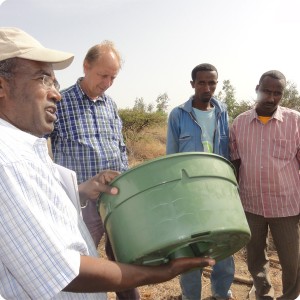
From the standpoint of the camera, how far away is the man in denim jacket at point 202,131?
10.5 ft

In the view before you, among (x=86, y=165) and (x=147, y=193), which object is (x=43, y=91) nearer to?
(x=147, y=193)

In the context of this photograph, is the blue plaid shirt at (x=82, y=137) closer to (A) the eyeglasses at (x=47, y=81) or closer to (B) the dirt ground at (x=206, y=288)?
(A) the eyeglasses at (x=47, y=81)

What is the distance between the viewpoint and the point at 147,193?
145 centimetres

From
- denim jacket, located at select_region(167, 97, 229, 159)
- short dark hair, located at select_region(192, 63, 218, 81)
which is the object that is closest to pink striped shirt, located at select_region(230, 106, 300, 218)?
denim jacket, located at select_region(167, 97, 229, 159)

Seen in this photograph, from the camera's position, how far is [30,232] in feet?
3.32

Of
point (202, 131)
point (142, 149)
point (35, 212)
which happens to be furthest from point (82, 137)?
point (142, 149)

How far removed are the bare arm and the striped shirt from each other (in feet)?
0.19

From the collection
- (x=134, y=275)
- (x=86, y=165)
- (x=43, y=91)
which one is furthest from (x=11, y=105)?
(x=86, y=165)

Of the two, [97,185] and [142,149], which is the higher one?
[97,185]

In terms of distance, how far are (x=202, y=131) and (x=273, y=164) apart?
0.67 meters

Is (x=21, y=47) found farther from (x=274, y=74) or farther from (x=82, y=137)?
(x=274, y=74)

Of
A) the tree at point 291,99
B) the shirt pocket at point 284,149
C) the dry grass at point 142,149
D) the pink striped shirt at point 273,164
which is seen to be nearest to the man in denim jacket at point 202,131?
the pink striped shirt at point 273,164

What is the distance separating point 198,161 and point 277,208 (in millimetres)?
1825

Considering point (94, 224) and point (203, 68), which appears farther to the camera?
point (203, 68)
